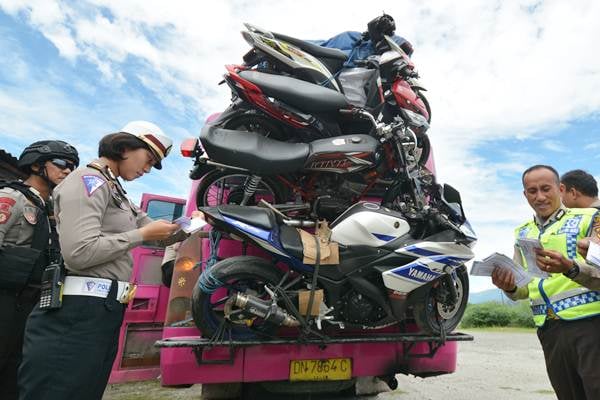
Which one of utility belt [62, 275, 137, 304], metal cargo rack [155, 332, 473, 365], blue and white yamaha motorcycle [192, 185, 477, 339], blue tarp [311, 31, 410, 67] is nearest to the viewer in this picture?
utility belt [62, 275, 137, 304]

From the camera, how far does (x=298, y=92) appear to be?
110 inches

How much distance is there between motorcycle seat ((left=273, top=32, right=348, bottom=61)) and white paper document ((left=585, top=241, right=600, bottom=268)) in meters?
2.46

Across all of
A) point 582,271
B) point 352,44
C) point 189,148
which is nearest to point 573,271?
point 582,271

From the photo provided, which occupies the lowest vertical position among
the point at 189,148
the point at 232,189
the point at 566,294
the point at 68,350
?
the point at 68,350

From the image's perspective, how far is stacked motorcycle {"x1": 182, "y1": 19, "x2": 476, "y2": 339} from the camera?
231cm

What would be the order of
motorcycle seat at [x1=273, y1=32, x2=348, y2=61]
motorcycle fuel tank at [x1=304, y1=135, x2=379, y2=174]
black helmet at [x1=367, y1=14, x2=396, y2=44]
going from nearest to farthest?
motorcycle fuel tank at [x1=304, y1=135, x2=379, y2=174] < motorcycle seat at [x1=273, y1=32, x2=348, y2=61] < black helmet at [x1=367, y1=14, x2=396, y2=44]

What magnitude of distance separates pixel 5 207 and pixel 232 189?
142 cm

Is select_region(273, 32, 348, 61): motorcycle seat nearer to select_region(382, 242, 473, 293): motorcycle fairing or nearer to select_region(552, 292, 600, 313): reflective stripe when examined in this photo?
select_region(382, 242, 473, 293): motorcycle fairing

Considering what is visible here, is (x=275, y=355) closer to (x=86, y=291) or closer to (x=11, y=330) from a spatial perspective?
(x=86, y=291)

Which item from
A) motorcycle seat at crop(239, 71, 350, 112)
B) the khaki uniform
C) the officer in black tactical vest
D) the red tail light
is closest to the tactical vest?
the officer in black tactical vest

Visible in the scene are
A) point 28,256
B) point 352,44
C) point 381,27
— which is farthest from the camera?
point 352,44

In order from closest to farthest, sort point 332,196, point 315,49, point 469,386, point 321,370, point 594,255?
point 594,255 < point 321,370 < point 332,196 < point 315,49 < point 469,386

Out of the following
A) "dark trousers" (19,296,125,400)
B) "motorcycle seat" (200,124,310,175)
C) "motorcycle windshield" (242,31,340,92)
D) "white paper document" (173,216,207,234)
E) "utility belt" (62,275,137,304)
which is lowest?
"dark trousers" (19,296,125,400)

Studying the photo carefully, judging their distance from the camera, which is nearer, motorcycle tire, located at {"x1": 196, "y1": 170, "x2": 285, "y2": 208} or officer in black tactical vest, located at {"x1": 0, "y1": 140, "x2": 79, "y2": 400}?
officer in black tactical vest, located at {"x1": 0, "y1": 140, "x2": 79, "y2": 400}
